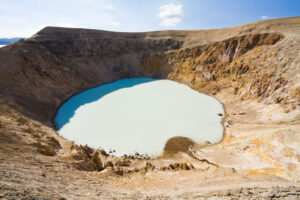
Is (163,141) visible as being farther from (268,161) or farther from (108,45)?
(108,45)

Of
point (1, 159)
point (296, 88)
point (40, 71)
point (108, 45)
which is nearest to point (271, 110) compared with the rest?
point (296, 88)

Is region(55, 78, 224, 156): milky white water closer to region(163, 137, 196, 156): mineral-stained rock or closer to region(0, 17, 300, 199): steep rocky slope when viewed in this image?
region(163, 137, 196, 156): mineral-stained rock

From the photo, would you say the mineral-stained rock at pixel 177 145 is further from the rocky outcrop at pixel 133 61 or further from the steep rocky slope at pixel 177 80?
the rocky outcrop at pixel 133 61

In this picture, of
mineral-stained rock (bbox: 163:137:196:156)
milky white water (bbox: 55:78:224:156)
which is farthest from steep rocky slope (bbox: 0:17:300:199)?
milky white water (bbox: 55:78:224:156)

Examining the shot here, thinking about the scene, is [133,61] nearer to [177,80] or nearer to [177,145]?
[177,80]

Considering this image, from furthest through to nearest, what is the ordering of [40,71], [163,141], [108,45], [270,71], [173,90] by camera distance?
[108,45]
[173,90]
[40,71]
[270,71]
[163,141]

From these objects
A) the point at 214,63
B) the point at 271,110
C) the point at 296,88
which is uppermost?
the point at 214,63

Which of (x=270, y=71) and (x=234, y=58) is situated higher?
(x=234, y=58)
